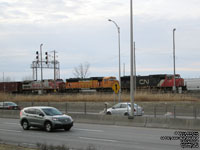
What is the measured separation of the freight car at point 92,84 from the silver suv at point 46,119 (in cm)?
4373

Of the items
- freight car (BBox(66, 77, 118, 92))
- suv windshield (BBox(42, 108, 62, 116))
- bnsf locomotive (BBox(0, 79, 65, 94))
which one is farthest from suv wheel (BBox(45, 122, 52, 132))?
bnsf locomotive (BBox(0, 79, 65, 94))

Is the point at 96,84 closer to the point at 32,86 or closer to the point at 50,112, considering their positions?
the point at 32,86

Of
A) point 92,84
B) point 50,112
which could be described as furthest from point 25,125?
point 92,84

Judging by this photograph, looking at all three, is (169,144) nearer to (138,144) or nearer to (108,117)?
(138,144)

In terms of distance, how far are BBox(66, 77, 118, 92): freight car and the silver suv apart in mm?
43733

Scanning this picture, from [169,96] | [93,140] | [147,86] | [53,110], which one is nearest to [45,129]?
[53,110]

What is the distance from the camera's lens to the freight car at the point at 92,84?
67.2 m

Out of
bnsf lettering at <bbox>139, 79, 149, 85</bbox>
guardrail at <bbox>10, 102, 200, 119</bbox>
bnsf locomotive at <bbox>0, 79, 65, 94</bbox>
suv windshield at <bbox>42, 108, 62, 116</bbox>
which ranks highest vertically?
bnsf lettering at <bbox>139, 79, 149, 85</bbox>

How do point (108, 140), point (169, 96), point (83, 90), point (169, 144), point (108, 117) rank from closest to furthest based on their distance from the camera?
point (169, 144) → point (108, 140) → point (108, 117) → point (169, 96) → point (83, 90)

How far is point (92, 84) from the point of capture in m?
Answer: 69.4

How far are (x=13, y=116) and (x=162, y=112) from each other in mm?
15651

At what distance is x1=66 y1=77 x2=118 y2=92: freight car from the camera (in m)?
67.2

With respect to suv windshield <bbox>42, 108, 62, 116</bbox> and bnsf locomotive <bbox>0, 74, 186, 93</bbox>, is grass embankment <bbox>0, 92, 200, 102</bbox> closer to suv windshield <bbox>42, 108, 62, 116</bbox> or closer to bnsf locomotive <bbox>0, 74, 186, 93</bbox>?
bnsf locomotive <bbox>0, 74, 186, 93</bbox>

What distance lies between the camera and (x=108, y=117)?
25.6 metres
